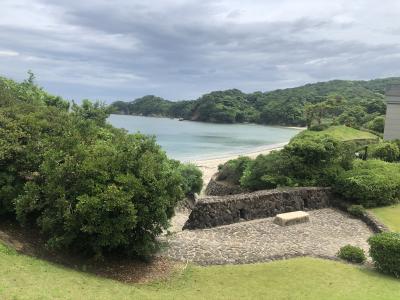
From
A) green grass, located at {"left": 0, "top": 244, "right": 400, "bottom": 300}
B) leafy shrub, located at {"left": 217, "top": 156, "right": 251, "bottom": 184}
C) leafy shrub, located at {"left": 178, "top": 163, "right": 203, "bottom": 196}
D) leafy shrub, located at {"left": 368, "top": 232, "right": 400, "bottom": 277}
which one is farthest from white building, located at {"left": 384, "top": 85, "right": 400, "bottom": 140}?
green grass, located at {"left": 0, "top": 244, "right": 400, "bottom": 300}

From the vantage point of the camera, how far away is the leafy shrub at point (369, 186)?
1944 cm

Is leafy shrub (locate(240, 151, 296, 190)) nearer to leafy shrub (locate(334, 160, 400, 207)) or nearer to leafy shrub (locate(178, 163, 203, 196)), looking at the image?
leafy shrub (locate(334, 160, 400, 207))

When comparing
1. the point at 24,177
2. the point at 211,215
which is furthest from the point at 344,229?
the point at 24,177

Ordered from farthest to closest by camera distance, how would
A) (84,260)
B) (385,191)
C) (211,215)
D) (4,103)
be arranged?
1. (385,191)
2. (4,103)
3. (211,215)
4. (84,260)

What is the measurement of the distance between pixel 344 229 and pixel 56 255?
11.7 metres

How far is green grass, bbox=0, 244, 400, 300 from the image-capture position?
905 cm

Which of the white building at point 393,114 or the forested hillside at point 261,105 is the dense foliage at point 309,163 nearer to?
the white building at point 393,114

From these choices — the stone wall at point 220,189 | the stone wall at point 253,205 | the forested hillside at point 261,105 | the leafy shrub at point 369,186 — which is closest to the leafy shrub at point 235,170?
the stone wall at point 220,189

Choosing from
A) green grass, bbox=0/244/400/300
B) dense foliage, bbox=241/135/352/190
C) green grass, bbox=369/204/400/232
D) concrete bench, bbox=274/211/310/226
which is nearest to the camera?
green grass, bbox=0/244/400/300

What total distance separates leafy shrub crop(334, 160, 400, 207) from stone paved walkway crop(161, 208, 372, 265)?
1.92 m

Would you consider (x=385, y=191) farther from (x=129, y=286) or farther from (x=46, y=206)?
(x=46, y=206)

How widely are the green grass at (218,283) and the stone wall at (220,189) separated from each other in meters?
16.4

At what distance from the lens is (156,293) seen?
1009 cm

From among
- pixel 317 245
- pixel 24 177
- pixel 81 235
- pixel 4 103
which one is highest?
pixel 4 103
